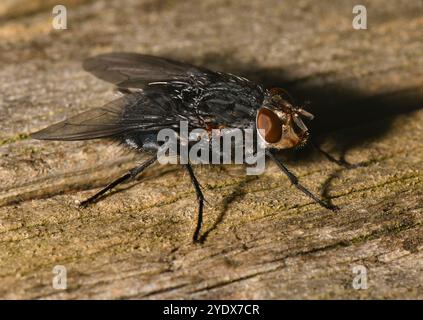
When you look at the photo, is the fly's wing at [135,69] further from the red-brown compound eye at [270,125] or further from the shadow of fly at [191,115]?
the red-brown compound eye at [270,125]

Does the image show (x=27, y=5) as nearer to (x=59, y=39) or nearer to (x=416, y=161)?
(x=59, y=39)

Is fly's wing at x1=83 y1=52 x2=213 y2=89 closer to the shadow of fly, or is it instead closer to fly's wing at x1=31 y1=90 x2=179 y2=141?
the shadow of fly

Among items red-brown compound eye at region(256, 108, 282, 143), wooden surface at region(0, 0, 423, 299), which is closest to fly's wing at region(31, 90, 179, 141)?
wooden surface at region(0, 0, 423, 299)

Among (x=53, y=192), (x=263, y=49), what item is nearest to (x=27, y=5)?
(x=263, y=49)

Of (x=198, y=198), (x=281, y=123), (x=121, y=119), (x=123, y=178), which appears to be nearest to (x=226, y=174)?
(x=198, y=198)

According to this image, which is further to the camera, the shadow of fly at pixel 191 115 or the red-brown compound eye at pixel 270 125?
the red-brown compound eye at pixel 270 125

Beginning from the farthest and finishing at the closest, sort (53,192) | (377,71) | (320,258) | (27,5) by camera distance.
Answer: (27,5), (377,71), (53,192), (320,258)

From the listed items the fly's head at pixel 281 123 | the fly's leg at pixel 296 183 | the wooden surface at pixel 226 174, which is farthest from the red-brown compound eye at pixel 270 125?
the wooden surface at pixel 226 174

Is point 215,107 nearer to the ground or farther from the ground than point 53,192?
farther from the ground
